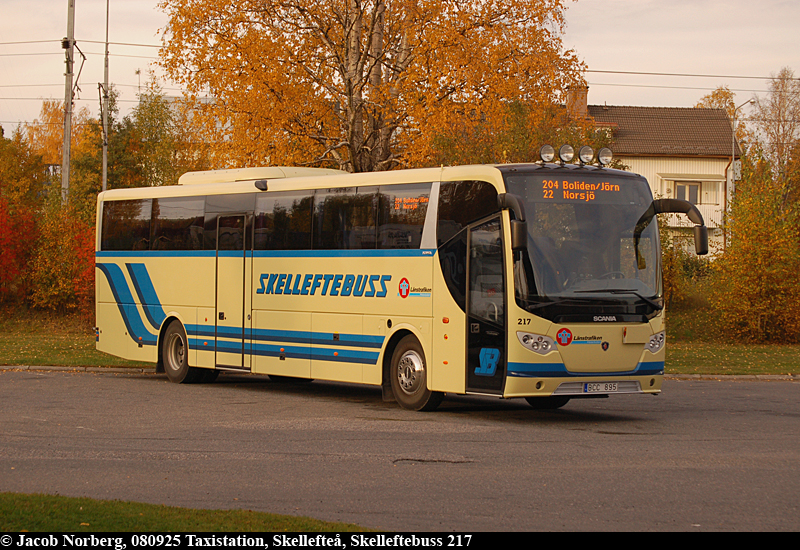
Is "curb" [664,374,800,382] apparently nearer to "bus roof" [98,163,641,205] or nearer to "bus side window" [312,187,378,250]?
"bus roof" [98,163,641,205]

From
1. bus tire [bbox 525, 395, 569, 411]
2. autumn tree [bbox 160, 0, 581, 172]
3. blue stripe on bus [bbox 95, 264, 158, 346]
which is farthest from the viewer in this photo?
autumn tree [bbox 160, 0, 581, 172]

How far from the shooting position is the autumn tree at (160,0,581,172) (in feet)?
76.5

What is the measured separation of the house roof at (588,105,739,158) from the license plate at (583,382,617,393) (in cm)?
4937

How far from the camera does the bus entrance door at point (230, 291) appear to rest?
18219 mm

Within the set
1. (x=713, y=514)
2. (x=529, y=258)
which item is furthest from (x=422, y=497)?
(x=529, y=258)

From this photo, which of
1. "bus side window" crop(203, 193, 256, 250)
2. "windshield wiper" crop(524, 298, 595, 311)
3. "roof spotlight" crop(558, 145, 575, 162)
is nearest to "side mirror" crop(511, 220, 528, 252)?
"windshield wiper" crop(524, 298, 595, 311)

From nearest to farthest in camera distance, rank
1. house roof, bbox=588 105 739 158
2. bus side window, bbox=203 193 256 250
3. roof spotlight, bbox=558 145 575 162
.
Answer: roof spotlight, bbox=558 145 575 162, bus side window, bbox=203 193 256 250, house roof, bbox=588 105 739 158

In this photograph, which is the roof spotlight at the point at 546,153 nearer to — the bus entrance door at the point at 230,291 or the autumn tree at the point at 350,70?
the bus entrance door at the point at 230,291

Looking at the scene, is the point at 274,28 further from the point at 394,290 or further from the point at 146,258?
the point at 394,290

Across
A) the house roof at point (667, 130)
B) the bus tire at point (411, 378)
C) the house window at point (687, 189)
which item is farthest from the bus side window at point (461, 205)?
the house window at point (687, 189)

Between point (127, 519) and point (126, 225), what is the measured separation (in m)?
14.9

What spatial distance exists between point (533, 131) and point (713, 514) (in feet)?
73.5

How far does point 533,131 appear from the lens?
2925cm

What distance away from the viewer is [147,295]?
803 inches
